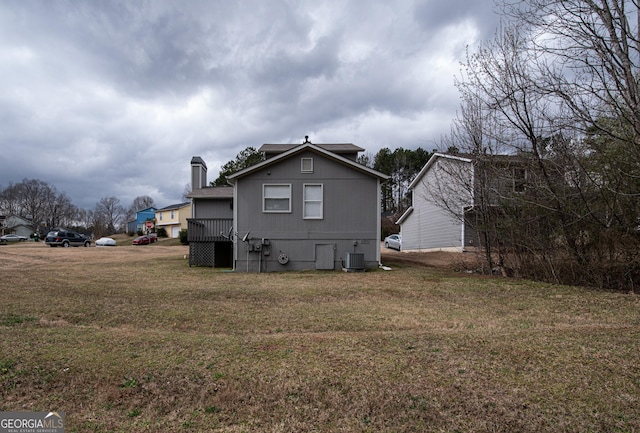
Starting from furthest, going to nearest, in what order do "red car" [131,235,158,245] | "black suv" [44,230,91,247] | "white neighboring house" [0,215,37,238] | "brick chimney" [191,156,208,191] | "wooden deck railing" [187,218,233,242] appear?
"white neighboring house" [0,215,37,238], "red car" [131,235,158,245], "black suv" [44,230,91,247], "brick chimney" [191,156,208,191], "wooden deck railing" [187,218,233,242]

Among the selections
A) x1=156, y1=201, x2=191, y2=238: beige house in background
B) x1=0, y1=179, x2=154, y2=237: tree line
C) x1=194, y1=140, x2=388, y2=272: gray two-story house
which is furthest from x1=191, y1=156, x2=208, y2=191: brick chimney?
x1=0, y1=179, x2=154, y2=237: tree line

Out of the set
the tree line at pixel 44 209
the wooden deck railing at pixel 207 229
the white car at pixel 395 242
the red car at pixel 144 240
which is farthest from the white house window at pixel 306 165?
the tree line at pixel 44 209

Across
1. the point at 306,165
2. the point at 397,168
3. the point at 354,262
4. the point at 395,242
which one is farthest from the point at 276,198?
the point at 397,168

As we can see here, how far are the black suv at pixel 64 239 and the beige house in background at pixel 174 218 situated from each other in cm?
1126

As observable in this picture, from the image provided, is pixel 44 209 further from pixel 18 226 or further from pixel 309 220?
pixel 309 220

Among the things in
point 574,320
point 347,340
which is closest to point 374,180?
point 574,320

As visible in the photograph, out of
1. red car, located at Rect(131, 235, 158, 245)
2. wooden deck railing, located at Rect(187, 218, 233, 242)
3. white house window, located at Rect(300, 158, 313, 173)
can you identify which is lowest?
red car, located at Rect(131, 235, 158, 245)

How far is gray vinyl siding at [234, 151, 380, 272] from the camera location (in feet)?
45.9

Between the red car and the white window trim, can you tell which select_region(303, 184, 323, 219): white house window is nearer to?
the white window trim

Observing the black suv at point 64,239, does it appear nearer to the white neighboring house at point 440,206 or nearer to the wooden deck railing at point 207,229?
the wooden deck railing at point 207,229

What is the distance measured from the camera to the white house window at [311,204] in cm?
1409

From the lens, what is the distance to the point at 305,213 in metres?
14.1

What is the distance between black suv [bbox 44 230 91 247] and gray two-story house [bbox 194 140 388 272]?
2643 cm

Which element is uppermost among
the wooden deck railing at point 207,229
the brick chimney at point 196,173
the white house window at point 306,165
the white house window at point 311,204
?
the brick chimney at point 196,173
